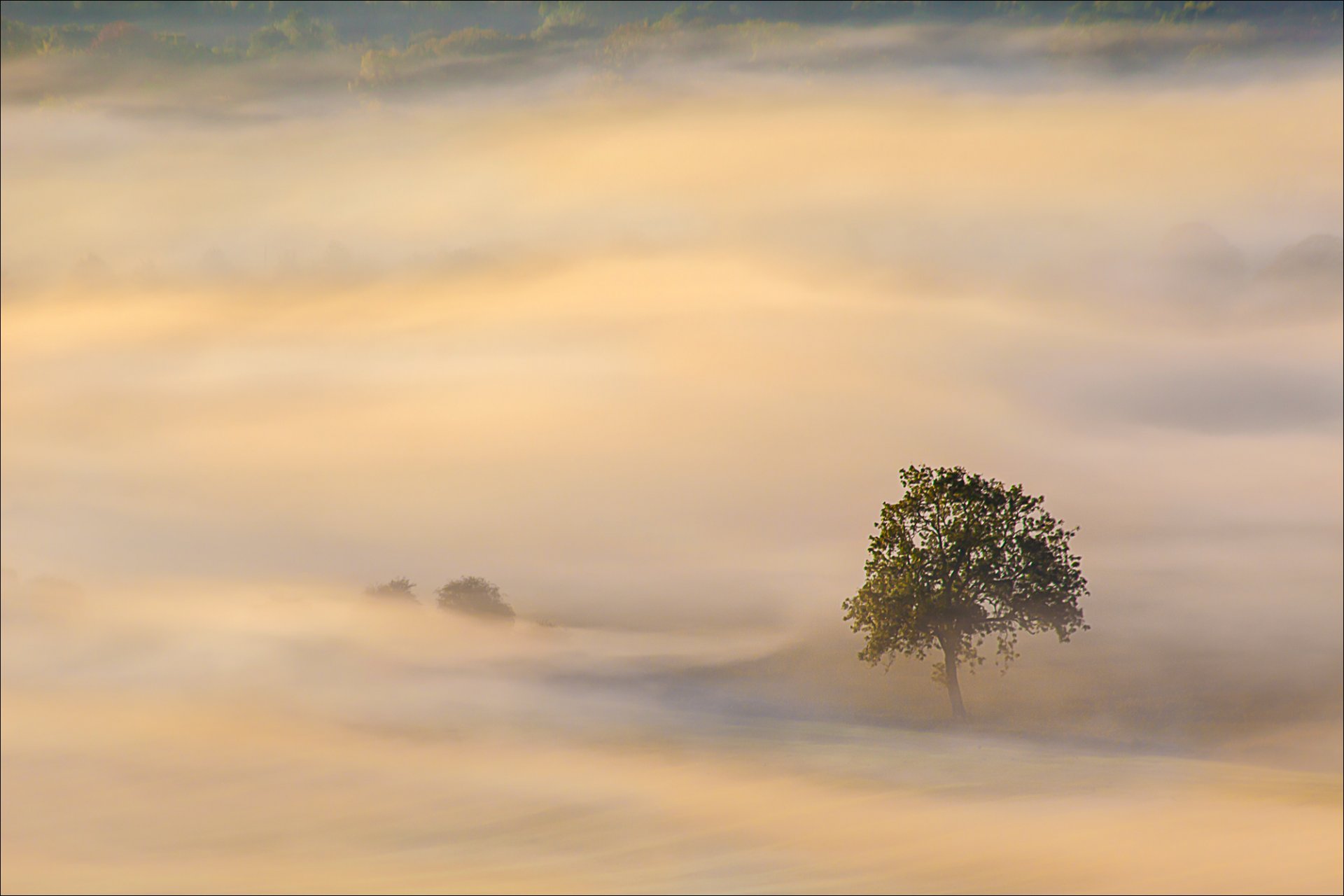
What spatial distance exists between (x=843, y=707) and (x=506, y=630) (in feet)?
51.6

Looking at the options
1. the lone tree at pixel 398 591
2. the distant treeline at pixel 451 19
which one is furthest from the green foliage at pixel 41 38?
the lone tree at pixel 398 591

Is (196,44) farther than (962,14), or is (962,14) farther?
(962,14)

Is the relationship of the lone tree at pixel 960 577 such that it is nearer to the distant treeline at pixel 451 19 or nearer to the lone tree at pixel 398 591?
the lone tree at pixel 398 591

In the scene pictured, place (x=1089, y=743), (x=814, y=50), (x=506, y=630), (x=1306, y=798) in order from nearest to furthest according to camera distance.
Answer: (x=1306, y=798) < (x=1089, y=743) < (x=506, y=630) < (x=814, y=50)

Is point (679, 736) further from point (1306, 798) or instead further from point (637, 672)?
point (1306, 798)

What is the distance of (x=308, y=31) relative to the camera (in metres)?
137

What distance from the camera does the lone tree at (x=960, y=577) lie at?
157ft

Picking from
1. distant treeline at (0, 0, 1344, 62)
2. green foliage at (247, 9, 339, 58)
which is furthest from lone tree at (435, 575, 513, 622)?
green foliage at (247, 9, 339, 58)

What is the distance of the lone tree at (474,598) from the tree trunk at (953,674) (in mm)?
20094

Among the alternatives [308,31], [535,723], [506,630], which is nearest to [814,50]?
[308,31]

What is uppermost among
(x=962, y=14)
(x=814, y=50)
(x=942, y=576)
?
(x=962, y=14)

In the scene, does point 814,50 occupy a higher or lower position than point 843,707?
higher

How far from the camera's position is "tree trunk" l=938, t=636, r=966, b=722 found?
157 ft

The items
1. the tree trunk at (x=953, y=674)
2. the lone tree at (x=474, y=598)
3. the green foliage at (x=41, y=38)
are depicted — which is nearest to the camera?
the tree trunk at (x=953, y=674)
